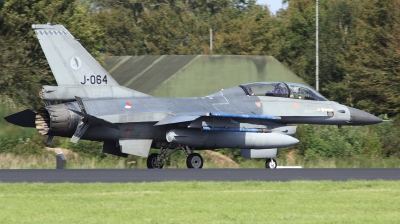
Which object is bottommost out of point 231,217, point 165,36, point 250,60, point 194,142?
point 231,217

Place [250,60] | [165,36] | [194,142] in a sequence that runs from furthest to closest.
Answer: [165,36], [250,60], [194,142]

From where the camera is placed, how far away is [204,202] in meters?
11.4

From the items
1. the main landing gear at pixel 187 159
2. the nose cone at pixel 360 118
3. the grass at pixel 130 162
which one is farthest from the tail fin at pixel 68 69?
the nose cone at pixel 360 118

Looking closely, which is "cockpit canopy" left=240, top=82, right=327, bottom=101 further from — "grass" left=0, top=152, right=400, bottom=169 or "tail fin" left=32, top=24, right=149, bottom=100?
"tail fin" left=32, top=24, right=149, bottom=100

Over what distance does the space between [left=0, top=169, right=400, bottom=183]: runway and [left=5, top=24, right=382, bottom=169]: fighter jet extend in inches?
93.9

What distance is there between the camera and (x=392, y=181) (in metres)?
14.4

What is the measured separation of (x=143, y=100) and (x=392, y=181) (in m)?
7.74

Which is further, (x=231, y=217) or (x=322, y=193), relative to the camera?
(x=322, y=193)

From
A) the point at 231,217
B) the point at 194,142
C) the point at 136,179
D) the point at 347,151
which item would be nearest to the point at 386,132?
the point at 347,151

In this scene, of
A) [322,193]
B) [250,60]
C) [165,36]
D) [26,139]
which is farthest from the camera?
[165,36]

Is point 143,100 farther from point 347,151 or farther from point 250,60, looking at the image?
point 250,60

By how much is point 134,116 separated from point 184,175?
12.7 ft

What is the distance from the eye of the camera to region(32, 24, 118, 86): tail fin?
62.9 ft

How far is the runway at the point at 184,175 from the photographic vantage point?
14430mm
